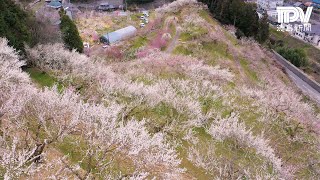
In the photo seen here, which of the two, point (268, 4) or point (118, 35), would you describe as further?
point (268, 4)

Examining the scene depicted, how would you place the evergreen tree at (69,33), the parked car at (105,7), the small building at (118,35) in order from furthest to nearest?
1. the parked car at (105,7)
2. the small building at (118,35)
3. the evergreen tree at (69,33)

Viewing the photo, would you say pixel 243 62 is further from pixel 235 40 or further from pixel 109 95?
pixel 109 95

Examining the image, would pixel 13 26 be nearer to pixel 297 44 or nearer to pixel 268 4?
pixel 297 44

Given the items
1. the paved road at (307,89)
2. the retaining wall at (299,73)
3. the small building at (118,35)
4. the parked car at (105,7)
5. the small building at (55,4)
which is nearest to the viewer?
the small building at (118,35)

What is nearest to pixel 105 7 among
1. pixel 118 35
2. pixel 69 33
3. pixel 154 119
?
pixel 118 35

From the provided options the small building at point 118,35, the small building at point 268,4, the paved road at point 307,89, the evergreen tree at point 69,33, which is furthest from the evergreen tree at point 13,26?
the small building at point 268,4

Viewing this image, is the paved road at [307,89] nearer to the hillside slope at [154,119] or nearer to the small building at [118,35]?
the hillside slope at [154,119]

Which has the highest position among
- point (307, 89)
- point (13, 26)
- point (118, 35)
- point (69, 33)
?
point (13, 26)
